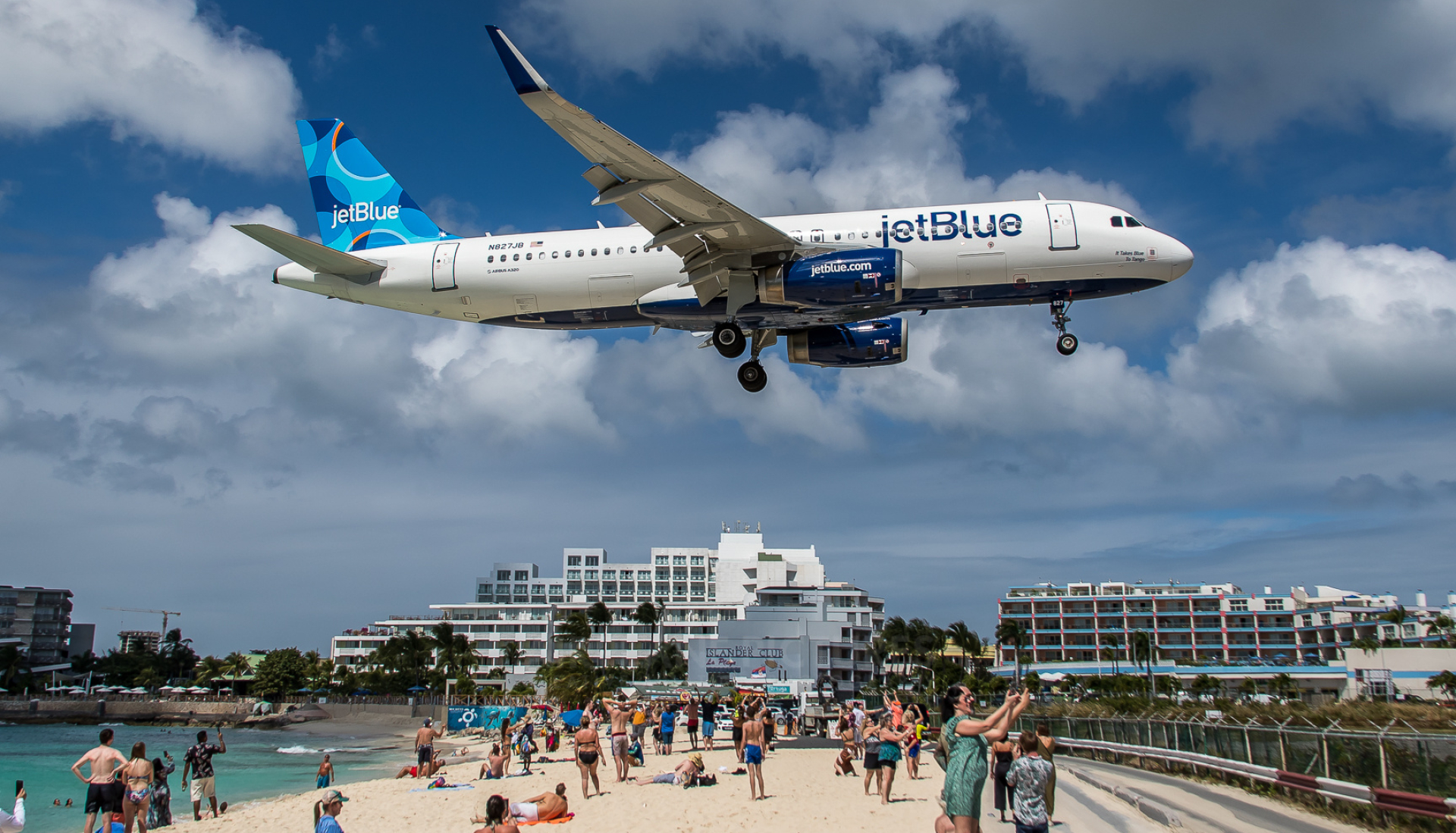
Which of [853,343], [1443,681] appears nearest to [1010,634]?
[1443,681]

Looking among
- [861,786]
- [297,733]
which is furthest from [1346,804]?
[297,733]

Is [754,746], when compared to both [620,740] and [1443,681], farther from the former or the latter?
[1443,681]

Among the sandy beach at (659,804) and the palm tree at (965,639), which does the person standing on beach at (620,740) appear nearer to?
the sandy beach at (659,804)

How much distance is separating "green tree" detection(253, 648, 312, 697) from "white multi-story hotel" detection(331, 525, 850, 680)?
32.1 feet

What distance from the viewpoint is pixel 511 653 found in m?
123

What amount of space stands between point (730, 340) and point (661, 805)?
11.4 meters

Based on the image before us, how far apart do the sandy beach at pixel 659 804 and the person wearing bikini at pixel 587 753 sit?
1.61 ft

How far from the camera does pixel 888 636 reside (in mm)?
116750

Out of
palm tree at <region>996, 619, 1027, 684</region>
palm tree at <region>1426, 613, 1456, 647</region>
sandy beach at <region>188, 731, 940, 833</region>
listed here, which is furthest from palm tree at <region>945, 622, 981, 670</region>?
sandy beach at <region>188, 731, 940, 833</region>

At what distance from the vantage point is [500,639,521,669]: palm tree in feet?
406

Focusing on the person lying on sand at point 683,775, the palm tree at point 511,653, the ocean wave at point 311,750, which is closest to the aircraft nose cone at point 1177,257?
the person lying on sand at point 683,775

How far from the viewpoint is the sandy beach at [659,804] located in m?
18.1

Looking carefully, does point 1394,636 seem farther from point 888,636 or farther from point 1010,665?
point 888,636

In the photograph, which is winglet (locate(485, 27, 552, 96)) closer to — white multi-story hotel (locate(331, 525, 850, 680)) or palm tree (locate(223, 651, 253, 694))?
white multi-story hotel (locate(331, 525, 850, 680))
